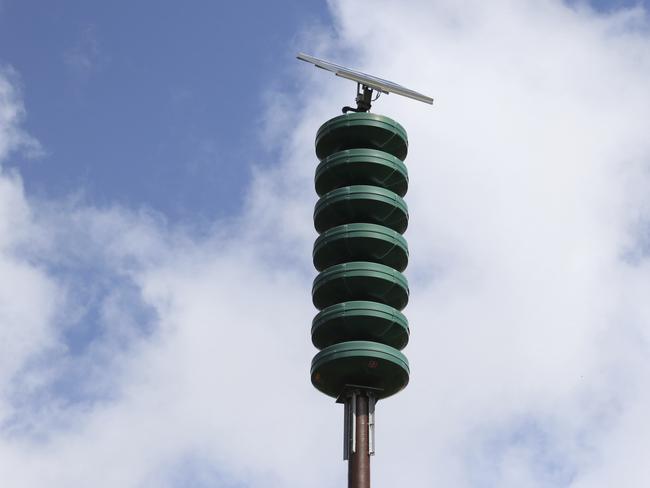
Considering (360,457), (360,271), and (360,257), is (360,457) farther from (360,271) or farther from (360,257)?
(360,257)

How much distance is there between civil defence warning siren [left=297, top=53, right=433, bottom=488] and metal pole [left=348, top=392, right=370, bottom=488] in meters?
0.05

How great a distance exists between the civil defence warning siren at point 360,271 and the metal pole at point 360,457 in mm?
52

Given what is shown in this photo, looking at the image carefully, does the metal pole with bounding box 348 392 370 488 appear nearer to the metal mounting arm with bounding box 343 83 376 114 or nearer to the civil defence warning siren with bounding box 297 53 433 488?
the civil defence warning siren with bounding box 297 53 433 488

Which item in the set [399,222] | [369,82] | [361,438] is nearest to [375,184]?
[399,222]

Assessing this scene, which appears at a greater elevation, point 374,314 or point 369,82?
point 369,82

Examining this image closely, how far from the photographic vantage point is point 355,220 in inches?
2810

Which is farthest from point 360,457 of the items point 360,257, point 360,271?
point 360,257

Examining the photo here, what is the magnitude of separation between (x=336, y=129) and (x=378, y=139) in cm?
261

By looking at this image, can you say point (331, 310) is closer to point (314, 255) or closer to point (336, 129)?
point (314, 255)

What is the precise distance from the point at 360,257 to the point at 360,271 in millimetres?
2195

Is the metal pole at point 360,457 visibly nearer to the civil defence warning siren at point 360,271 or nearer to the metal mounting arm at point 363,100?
the civil defence warning siren at point 360,271

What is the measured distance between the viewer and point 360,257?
69.8 metres

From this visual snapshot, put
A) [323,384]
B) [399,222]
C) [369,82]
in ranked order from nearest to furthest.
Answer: [323,384] → [399,222] → [369,82]

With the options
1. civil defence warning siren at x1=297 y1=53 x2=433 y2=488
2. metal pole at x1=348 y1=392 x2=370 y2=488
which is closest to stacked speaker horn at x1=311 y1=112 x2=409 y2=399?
civil defence warning siren at x1=297 y1=53 x2=433 y2=488
